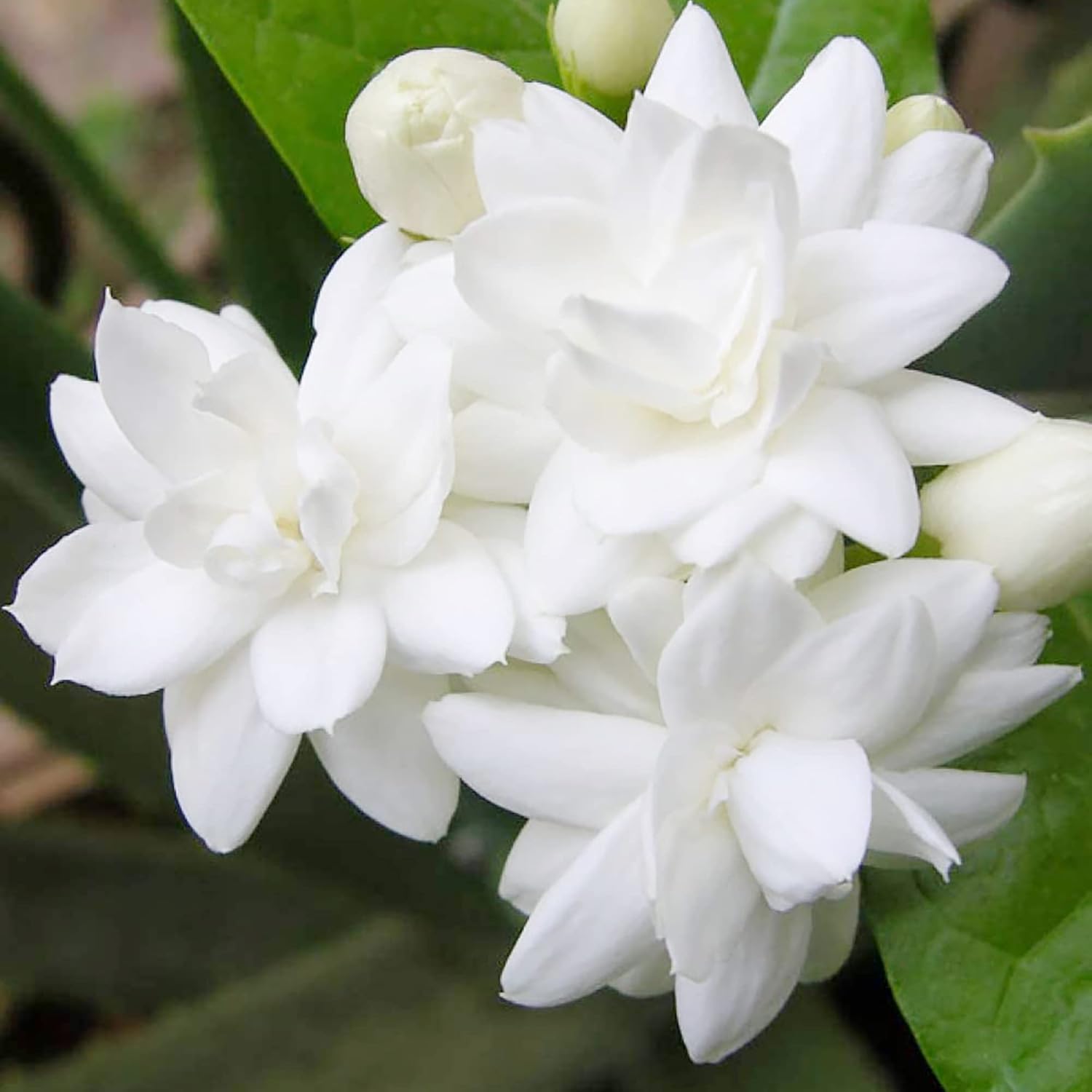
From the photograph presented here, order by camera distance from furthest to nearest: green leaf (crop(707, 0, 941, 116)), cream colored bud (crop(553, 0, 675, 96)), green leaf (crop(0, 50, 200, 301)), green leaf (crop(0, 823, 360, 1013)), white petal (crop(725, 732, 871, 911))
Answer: green leaf (crop(0, 823, 360, 1013)) < green leaf (crop(0, 50, 200, 301)) < green leaf (crop(707, 0, 941, 116)) < cream colored bud (crop(553, 0, 675, 96)) < white petal (crop(725, 732, 871, 911))

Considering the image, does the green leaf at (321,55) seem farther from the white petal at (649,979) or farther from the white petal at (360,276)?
the white petal at (649,979)

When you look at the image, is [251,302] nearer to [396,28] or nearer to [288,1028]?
[396,28]

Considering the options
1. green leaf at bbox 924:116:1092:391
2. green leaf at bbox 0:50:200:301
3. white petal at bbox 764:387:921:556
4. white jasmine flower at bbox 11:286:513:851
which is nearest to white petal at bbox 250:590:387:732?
white jasmine flower at bbox 11:286:513:851

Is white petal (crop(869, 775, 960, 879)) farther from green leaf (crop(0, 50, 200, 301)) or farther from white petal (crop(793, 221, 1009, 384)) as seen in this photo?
green leaf (crop(0, 50, 200, 301))

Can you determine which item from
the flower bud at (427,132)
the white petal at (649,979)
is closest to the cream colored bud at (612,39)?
the flower bud at (427,132)

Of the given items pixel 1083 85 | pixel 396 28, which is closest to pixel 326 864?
pixel 396 28

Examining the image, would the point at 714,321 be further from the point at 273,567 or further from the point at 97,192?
the point at 97,192
